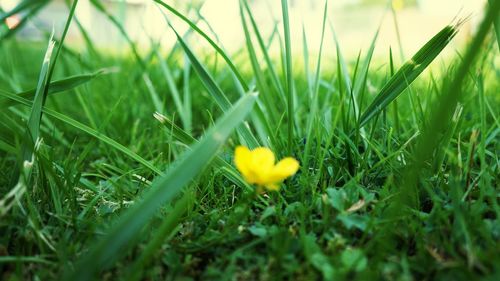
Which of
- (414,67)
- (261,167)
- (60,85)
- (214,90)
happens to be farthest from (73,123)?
(414,67)

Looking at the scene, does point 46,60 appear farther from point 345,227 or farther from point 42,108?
point 345,227

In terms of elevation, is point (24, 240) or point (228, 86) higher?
point (228, 86)

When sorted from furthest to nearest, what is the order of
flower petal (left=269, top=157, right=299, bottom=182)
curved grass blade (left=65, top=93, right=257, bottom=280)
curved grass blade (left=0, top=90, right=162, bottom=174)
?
1. curved grass blade (left=0, top=90, right=162, bottom=174)
2. flower petal (left=269, top=157, right=299, bottom=182)
3. curved grass blade (left=65, top=93, right=257, bottom=280)

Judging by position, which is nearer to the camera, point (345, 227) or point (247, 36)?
point (345, 227)

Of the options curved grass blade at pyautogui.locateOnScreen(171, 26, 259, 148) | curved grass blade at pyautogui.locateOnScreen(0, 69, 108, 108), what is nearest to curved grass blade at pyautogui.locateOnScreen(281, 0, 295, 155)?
curved grass blade at pyautogui.locateOnScreen(171, 26, 259, 148)

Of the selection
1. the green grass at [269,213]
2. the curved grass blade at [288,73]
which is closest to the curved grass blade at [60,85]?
the green grass at [269,213]

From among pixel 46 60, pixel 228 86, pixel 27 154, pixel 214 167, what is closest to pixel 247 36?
pixel 214 167

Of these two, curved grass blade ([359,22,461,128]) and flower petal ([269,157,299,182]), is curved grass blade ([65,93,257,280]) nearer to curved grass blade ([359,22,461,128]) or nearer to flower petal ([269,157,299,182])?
flower petal ([269,157,299,182])
